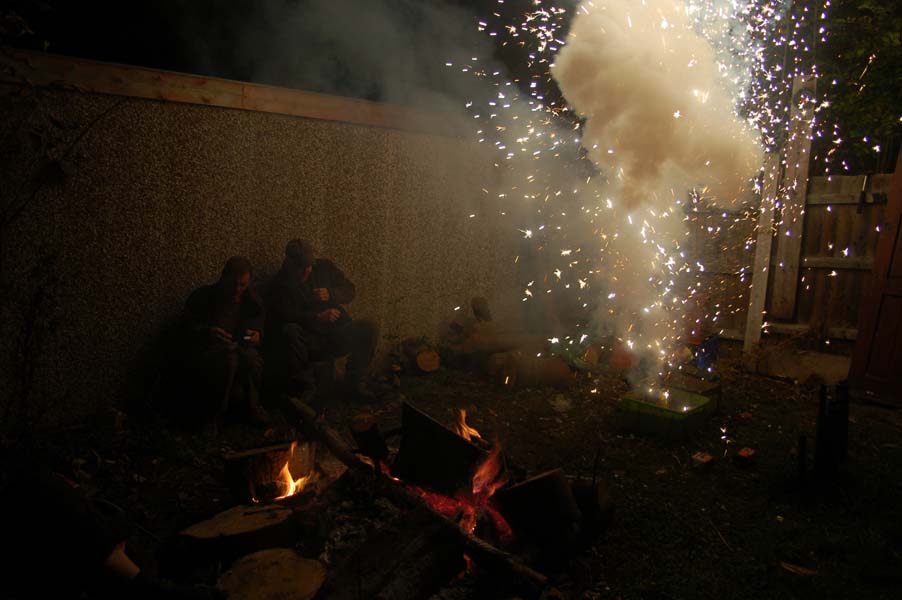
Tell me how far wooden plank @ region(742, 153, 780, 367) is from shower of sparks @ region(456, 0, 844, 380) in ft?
0.28

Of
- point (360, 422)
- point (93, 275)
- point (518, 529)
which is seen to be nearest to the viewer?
point (518, 529)

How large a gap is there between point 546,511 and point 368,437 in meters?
1.35

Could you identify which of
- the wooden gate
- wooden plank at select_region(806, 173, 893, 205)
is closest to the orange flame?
the wooden gate

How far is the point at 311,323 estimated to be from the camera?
5.91m

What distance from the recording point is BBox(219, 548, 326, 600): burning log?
2.72m

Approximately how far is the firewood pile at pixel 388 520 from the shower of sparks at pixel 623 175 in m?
4.69

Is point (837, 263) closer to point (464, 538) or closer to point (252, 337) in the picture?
point (464, 538)

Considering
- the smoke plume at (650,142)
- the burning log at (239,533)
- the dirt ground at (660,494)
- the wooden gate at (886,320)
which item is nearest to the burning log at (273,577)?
the burning log at (239,533)

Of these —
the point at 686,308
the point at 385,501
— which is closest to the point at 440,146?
the point at 686,308

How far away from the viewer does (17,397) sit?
4578mm

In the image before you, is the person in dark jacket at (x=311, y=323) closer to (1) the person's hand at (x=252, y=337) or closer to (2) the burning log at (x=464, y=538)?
(1) the person's hand at (x=252, y=337)

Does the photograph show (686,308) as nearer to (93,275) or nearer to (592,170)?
(592,170)

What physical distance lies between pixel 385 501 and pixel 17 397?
10.8ft

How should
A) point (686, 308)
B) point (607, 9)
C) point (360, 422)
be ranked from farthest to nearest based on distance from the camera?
point (686, 308), point (607, 9), point (360, 422)
